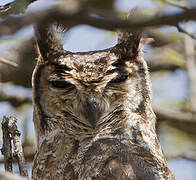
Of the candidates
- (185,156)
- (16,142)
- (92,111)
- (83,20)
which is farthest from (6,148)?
(185,156)

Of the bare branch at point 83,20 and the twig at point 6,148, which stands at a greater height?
the bare branch at point 83,20

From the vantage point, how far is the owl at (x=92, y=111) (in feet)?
10.6

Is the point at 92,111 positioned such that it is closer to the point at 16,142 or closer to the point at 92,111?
the point at 92,111

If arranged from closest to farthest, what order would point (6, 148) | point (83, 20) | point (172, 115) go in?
1. point (83, 20)
2. point (6, 148)
3. point (172, 115)

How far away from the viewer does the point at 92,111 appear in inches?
129

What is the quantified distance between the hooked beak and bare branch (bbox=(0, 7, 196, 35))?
5.74 feet

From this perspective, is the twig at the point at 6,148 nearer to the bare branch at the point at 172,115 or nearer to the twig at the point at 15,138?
the twig at the point at 15,138

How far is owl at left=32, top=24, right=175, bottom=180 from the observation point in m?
3.22

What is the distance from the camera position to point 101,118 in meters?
3.43

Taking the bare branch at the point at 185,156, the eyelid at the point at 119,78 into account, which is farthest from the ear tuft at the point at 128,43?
the bare branch at the point at 185,156

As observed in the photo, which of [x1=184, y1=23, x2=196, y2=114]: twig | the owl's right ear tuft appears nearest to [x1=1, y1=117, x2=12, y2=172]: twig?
the owl's right ear tuft

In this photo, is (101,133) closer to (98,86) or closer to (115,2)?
(98,86)

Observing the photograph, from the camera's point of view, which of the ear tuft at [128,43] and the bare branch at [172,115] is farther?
the bare branch at [172,115]

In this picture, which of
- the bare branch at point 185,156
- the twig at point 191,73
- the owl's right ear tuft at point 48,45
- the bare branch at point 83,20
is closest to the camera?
the bare branch at point 83,20
